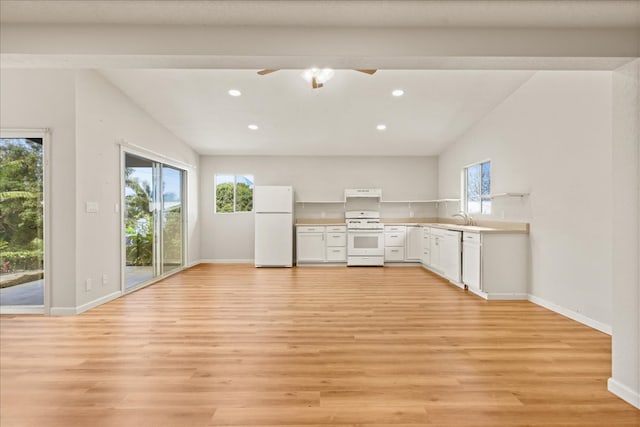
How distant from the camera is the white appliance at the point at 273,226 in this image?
680 cm

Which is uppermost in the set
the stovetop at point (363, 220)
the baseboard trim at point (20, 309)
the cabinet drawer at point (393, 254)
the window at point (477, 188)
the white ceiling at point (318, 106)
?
the white ceiling at point (318, 106)

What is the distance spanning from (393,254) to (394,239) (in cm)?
32

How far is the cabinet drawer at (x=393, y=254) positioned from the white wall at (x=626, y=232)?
499 centimetres

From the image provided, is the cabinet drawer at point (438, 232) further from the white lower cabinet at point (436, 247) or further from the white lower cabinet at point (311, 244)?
the white lower cabinet at point (311, 244)

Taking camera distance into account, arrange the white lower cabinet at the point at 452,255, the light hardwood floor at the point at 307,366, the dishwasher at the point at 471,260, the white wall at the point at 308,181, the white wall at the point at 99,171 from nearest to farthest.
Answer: the light hardwood floor at the point at 307,366 < the white wall at the point at 99,171 < the dishwasher at the point at 471,260 < the white lower cabinet at the point at 452,255 < the white wall at the point at 308,181

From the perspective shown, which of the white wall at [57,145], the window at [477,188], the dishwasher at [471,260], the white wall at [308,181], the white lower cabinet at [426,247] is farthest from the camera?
the white wall at [308,181]

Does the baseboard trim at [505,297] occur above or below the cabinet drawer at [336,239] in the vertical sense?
below

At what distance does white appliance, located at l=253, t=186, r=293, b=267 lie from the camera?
22.3 ft

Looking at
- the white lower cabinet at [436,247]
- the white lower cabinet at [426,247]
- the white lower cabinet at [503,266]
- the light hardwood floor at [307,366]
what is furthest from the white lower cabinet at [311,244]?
the white lower cabinet at [503,266]

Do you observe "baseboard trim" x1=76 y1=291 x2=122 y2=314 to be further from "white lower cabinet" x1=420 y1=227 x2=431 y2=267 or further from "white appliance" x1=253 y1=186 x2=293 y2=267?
"white lower cabinet" x1=420 y1=227 x2=431 y2=267

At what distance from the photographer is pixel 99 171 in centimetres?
389

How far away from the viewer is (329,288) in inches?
189

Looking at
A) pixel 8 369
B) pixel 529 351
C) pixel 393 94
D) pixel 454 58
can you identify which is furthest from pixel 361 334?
pixel 393 94

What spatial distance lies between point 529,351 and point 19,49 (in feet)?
12.6
